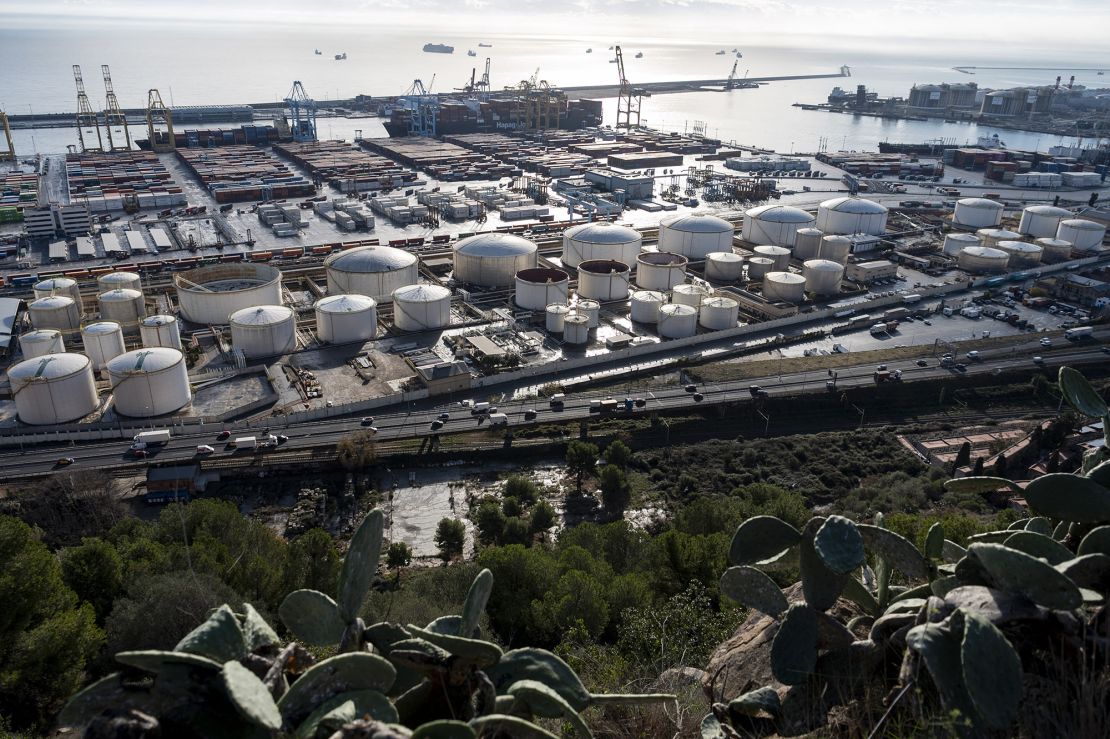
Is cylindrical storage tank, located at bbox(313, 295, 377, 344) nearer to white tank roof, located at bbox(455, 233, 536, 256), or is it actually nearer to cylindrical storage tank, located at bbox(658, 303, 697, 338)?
white tank roof, located at bbox(455, 233, 536, 256)

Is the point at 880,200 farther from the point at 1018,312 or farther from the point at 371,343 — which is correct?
the point at 371,343

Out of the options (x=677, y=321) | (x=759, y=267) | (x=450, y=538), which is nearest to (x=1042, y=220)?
(x=759, y=267)

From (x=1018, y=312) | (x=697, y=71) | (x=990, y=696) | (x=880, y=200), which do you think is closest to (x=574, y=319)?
(x=1018, y=312)

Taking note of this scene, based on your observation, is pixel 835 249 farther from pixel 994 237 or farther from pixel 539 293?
pixel 539 293

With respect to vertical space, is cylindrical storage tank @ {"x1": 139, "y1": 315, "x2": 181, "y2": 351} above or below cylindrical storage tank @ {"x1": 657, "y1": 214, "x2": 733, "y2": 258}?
below

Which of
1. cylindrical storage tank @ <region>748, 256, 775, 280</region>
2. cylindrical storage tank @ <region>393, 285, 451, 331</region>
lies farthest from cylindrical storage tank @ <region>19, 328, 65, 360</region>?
cylindrical storage tank @ <region>748, 256, 775, 280</region>

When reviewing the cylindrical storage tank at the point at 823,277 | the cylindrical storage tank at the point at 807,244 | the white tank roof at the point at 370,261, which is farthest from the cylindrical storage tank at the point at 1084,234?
the white tank roof at the point at 370,261
